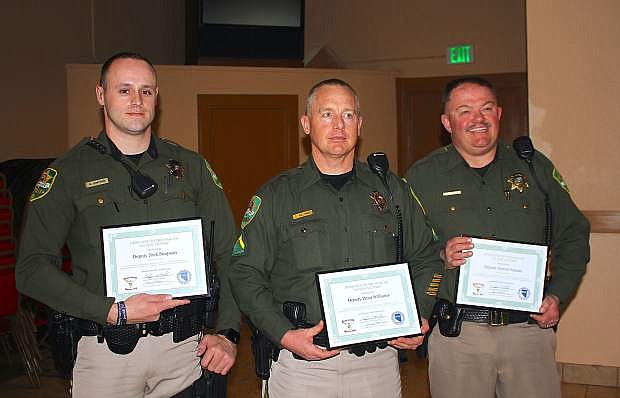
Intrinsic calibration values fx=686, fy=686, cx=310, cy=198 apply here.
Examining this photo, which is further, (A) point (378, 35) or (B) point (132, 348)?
(A) point (378, 35)

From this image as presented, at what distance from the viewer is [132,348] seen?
224 cm

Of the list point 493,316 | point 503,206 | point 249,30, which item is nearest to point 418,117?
point 249,30

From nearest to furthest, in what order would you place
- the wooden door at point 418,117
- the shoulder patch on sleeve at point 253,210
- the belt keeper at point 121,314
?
the belt keeper at point 121,314
the shoulder patch on sleeve at point 253,210
the wooden door at point 418,117

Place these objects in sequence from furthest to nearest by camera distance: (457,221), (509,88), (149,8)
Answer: (149,8)
(509,88)
(457,221)

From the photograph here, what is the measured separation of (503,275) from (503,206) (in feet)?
1.03

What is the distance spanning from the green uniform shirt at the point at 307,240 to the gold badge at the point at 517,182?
0.59 metres

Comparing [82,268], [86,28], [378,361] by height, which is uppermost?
[86,28]

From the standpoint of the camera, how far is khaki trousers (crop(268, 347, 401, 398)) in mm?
2268

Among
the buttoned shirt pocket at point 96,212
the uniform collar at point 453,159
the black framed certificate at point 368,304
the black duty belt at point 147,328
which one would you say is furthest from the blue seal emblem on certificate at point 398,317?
the buttoned shirt pocket at point 96,212

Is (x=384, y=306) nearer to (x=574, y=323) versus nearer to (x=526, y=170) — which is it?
(x=526, y=170)

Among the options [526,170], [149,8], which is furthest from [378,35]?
[526,170]

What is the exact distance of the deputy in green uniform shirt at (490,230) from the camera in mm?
2662

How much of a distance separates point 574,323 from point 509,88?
140 inches

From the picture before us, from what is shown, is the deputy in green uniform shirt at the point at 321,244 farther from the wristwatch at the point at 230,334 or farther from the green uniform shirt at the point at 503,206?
the green uniform shirt at the point at 503,206
